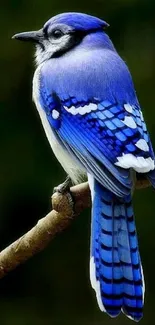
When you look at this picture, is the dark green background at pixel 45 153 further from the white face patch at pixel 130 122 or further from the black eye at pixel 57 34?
the white face patch at pixel 130 122

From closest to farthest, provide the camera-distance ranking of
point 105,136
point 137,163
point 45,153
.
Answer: point 137,163
point 105,136
point 45,153

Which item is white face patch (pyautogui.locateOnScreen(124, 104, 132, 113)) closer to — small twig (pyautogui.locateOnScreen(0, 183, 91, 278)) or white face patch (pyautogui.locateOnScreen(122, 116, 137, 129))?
white face patch (pyautogui.locateOnScreen(122, 116, 137, 129))

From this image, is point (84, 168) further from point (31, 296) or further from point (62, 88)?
point (31, 296)

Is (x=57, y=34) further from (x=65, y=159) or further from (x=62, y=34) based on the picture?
(x=65, y=159)

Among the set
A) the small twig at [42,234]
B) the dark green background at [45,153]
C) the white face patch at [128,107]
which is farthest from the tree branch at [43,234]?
the dark green background at [45,153]

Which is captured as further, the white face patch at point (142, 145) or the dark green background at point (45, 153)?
the dark green background at point (45, 153)

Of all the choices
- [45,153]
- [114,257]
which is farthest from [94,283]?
[45,153]
